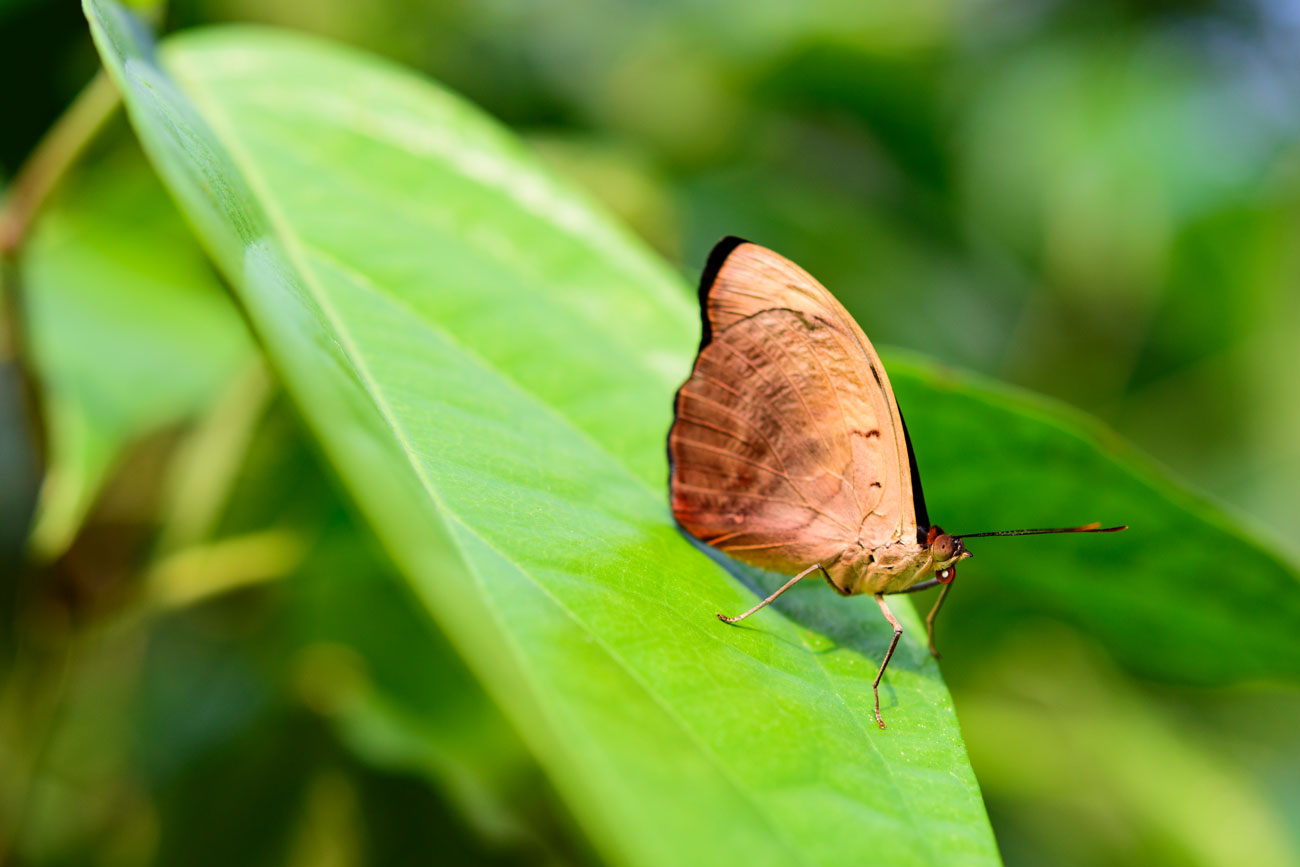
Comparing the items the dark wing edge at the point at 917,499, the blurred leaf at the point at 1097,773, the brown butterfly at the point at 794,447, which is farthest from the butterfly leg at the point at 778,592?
the blurred leaf at the point at 1097,773

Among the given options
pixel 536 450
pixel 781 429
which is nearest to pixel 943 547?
pixel 781 429

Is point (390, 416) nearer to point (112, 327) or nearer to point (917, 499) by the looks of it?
point (917, 499)

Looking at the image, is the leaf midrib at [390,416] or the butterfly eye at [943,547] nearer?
the leaf midrib at [390,416]

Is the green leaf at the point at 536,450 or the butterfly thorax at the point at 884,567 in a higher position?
the green leaf at the point at 536,450

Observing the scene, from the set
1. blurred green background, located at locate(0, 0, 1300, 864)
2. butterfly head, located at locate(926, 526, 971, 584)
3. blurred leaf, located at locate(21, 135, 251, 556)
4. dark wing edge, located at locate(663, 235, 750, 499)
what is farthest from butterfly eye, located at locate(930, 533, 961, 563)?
blurred leaf, located at locate(21, 135, 251, 556)

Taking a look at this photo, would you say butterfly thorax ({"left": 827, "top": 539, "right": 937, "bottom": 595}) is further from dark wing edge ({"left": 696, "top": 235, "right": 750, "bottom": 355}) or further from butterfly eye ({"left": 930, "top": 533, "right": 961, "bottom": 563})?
dark wing edge ({"left": 696, "top": 235, "right": 750, "bottom": 355})

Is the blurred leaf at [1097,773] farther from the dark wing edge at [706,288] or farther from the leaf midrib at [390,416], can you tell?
the leaf midrib at [390,416]
